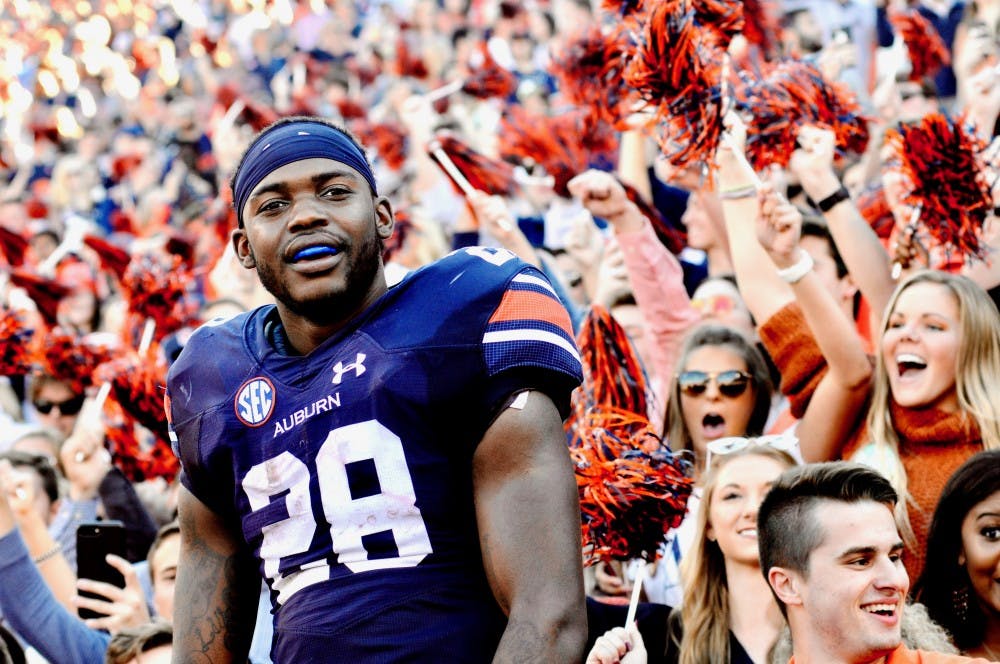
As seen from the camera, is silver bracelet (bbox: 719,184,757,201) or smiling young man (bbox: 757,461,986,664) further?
silver bracelet (bbox: 719,184,757,201)

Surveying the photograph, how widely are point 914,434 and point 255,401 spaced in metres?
2.23

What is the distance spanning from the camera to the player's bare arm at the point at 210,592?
2490 millimetres

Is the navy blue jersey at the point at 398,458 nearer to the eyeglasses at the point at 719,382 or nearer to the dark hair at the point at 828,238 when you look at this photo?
the eyeglasses at the point at 719,382

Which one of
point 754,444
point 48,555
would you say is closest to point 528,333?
point 754,444

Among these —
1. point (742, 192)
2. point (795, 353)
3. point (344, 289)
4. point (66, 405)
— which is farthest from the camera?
point (66, 405)

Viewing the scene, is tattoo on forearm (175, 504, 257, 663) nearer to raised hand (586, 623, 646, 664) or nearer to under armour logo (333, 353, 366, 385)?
under armour logo (333, 353, 366, 385)

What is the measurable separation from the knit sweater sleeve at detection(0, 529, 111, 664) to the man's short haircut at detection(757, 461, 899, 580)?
7.38ft

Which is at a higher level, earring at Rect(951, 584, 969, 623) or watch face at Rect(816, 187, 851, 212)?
watch face at Rect(816, 187, 851, 212)

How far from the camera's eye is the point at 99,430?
18.5 feet

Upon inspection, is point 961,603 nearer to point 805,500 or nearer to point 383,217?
point 805,500

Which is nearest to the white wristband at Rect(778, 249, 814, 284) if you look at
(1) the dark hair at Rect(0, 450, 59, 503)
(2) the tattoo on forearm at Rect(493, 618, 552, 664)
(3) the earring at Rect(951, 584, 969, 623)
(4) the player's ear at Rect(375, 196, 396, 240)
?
(3) the earring at Rect(951, 584, 969, 623)

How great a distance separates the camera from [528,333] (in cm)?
224

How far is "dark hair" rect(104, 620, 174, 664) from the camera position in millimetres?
4043

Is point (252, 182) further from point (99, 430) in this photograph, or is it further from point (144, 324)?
point (144, 324)
